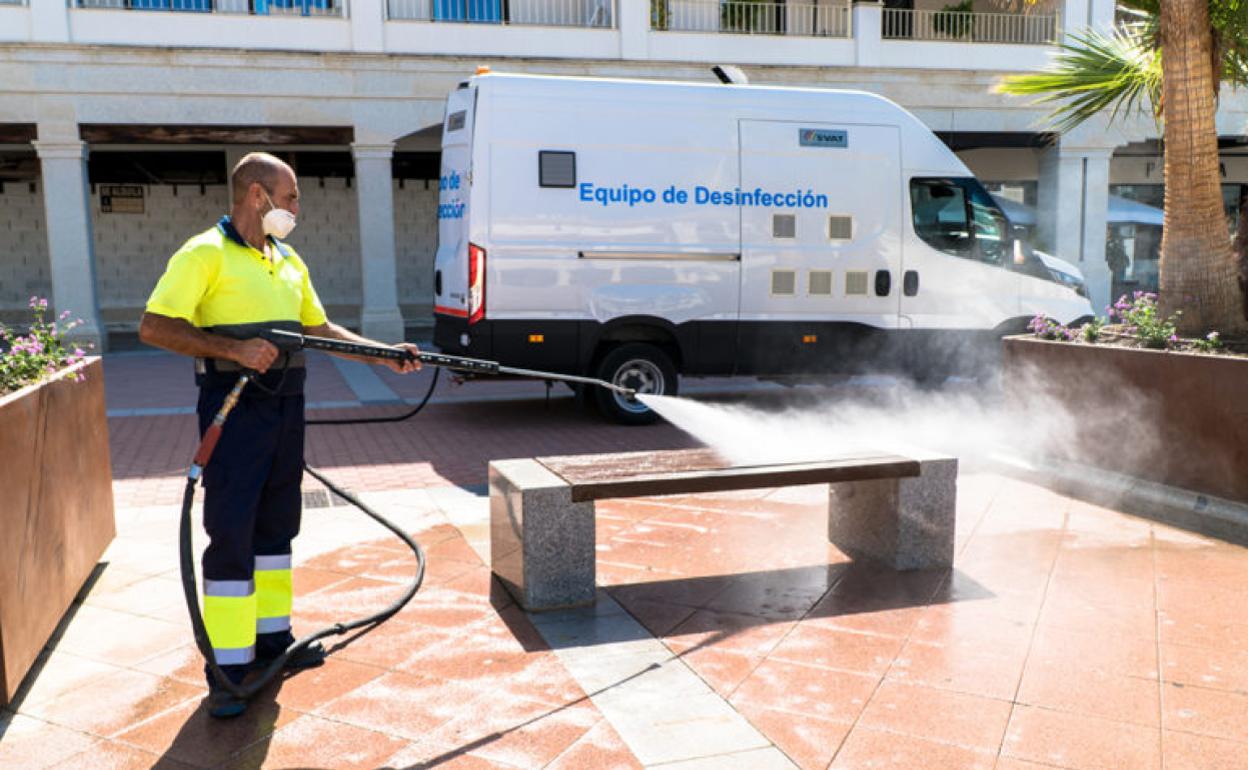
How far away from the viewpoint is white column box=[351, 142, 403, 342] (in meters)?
16.6

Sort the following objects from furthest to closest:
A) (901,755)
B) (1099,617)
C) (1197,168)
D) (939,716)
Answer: (1197,168)
(1099,617)
(939,716)
(901,755)

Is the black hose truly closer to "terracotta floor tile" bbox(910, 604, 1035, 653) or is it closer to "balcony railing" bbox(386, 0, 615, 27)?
"terracotta floor tile" bbox(910, 604, 1035, 653)

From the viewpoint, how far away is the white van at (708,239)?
883 centimetres

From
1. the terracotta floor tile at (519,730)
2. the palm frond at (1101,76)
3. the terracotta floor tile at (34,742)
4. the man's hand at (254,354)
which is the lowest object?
the terracotta floor tile at (519,730)

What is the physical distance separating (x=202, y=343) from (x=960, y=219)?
819 centimetres

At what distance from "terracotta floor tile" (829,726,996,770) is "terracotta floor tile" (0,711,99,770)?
248cm

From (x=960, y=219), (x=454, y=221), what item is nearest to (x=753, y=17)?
→ (x=960, y=219)

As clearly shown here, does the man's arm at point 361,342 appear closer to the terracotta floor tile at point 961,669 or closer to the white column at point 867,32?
the terracotta floor tile at point 961,669

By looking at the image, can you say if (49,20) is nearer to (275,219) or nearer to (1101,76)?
(275,219)

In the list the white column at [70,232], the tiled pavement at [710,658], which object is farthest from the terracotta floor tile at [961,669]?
the white column at [70,232]

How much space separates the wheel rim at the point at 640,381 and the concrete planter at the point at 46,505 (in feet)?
16.7

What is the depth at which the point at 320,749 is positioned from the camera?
11.0 feet

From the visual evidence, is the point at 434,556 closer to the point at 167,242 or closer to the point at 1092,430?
the point at 1092,430

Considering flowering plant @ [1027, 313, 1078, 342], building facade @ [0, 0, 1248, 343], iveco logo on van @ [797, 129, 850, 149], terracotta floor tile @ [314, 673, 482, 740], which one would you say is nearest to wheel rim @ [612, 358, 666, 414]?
iveco logo on van @ [797, 129, 850, 149]
